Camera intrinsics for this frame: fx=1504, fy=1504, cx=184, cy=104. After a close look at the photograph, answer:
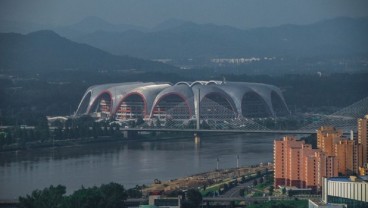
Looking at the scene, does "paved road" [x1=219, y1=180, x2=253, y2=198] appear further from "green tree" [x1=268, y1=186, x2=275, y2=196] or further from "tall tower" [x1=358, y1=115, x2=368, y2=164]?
"tall tower" [x1=358, y1=115, x2=368, y2=164]

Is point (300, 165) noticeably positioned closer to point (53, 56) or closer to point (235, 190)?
point (235, 190)

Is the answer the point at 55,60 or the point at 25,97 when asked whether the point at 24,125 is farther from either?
the point at 55,60

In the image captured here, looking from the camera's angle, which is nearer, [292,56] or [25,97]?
[25,97]

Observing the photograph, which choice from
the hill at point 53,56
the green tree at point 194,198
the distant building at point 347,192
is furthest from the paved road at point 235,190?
the hill at point 53,56

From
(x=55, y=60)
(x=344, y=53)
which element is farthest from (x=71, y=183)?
(x=344, y=53)

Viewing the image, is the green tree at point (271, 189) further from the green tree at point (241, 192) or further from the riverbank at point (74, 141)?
the riverbank at point (74, 141)

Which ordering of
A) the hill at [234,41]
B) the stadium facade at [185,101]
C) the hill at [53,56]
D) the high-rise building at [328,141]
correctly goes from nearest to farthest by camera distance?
the high-rise building at [328,141] → the stadium facade at [185,101] → the hill at [53,56] → the hill at [234,41]
